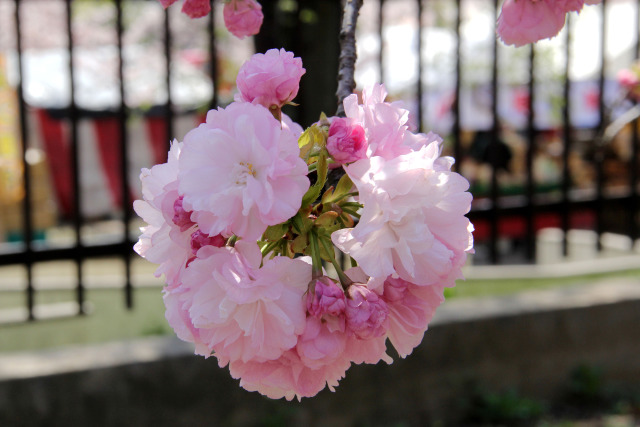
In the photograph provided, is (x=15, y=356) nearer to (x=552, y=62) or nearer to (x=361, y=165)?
(x=361, y=165)

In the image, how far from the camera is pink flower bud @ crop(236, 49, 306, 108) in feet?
2.50

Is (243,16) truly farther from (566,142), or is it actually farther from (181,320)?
(566,142)

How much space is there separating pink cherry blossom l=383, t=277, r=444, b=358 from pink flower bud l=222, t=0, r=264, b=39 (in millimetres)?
443

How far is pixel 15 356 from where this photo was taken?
229cm

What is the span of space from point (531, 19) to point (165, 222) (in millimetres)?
491

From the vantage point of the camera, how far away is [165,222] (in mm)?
735

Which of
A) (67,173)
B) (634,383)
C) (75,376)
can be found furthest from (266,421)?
(67,173)

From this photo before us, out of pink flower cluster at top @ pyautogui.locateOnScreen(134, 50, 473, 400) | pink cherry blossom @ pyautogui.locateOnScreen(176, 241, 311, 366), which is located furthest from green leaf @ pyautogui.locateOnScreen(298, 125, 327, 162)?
pink cherry blossom @ pyautogui.locateOnScreen(176, 241, 311, 366)

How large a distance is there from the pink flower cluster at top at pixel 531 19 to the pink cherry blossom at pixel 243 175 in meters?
0.38

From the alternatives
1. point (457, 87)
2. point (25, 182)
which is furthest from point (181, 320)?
point (457, 87)

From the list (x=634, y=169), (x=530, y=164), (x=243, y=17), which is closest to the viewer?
(x=243, y=17)

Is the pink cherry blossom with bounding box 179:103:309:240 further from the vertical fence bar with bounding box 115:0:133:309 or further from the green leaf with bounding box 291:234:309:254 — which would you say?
the vertical fence bar with bounding box 115:0:133:309

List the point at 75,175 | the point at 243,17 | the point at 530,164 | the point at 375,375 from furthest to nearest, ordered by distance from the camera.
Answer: the point at 530,164
the point at 75,175
the point at 375,375
the point at 243,17

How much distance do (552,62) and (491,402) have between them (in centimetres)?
376
